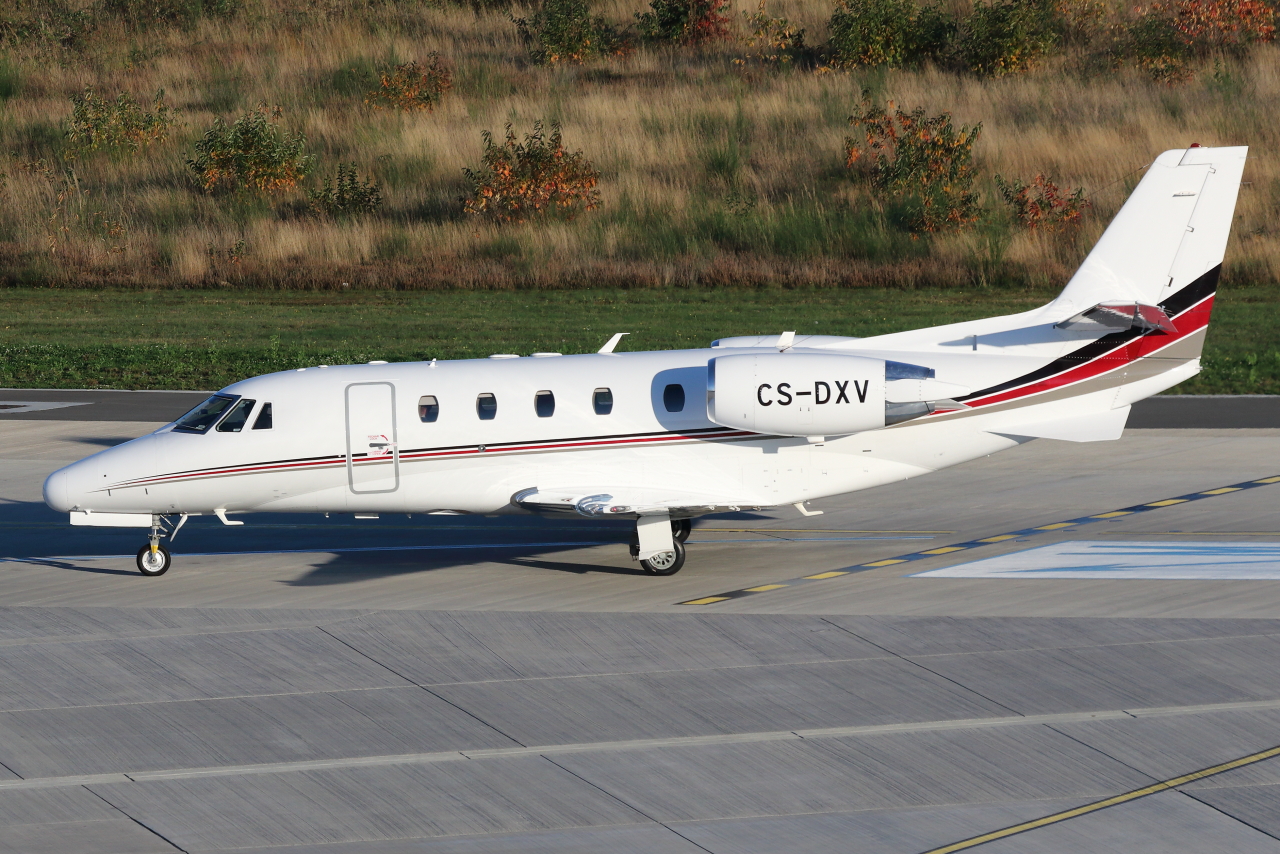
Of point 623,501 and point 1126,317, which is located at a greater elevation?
point 1126,317

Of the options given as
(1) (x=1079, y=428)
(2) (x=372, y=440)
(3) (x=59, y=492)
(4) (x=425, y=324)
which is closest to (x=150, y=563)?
(3) (x=59, y=492)

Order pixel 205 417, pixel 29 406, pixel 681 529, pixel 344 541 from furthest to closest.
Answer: pixel 29 406
pixel 344 541
pixel 681 529
pixel 205 417

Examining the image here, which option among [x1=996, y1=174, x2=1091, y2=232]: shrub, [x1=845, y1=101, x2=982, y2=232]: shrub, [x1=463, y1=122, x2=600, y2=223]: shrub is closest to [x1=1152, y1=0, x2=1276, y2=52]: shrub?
[x1=845, y1=101, x2=982, y2=232]: shrub

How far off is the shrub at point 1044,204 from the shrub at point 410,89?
84.7 feet

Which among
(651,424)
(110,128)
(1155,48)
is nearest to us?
(651,424)

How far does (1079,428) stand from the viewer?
21281mm

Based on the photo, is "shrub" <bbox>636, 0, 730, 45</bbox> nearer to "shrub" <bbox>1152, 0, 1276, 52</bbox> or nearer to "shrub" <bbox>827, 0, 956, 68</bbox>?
"shrub" <bbox>827, 0, 956, 68</bbox>

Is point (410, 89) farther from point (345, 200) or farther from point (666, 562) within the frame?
point (666, 562)

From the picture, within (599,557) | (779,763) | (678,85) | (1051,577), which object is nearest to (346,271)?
(678,85)

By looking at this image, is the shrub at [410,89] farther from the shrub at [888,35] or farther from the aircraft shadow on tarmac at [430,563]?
the aircraft shadow on tarmac at [430,563]

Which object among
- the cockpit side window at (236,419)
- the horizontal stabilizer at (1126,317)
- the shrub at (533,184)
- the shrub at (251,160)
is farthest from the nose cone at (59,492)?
the shrub at (251,160)

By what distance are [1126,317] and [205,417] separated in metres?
12.8

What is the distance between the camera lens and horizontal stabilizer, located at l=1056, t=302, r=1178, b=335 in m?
20.4

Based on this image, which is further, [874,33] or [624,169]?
[874,33]
